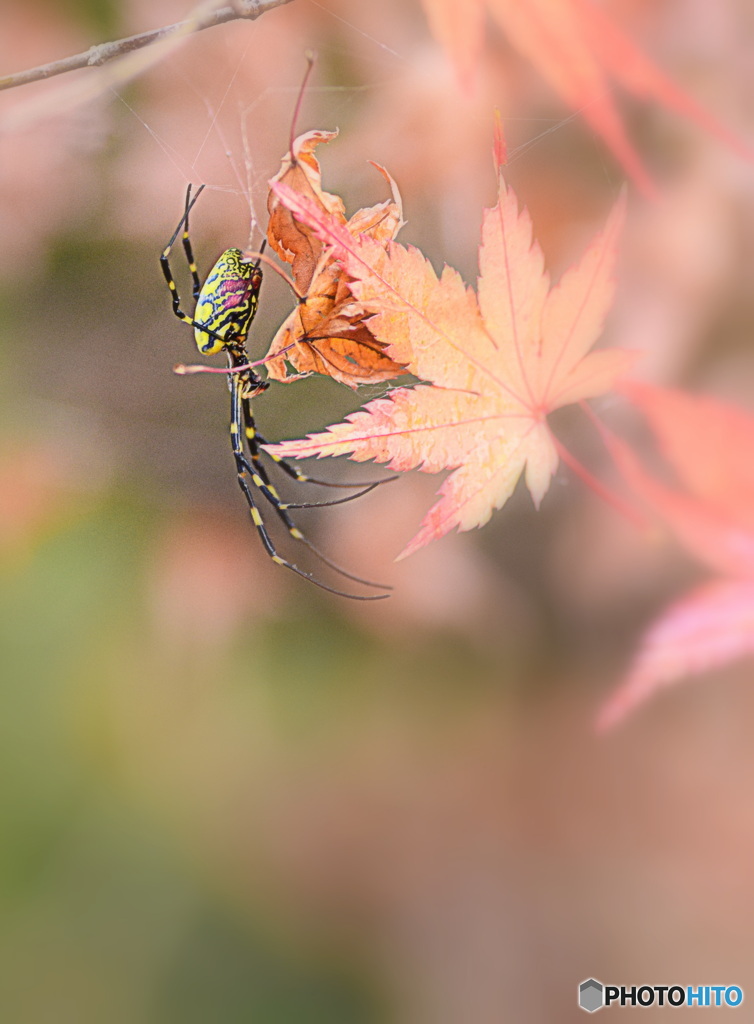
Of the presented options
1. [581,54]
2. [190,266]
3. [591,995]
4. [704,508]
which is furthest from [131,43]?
[591,995]

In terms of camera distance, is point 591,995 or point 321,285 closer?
point 321,285

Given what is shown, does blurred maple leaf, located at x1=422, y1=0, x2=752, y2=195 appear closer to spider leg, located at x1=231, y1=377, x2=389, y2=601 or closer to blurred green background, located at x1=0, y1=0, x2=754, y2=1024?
blurred green background, located at x1=0, y1=0, x2=754, y2=1024

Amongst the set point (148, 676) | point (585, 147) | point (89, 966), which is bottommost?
point (89, 966)

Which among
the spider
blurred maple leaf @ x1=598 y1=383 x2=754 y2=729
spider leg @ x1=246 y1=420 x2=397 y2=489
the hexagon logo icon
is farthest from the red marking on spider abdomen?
the hexagon logo icon

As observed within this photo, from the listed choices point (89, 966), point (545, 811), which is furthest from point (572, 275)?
point (89, 966)

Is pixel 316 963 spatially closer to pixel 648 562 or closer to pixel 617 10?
pixel 648 562

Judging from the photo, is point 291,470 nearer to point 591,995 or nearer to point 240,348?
point 240,348

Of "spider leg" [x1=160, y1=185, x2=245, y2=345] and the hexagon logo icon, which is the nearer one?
"spider leg" [x1=160, y1=185, x2=245, y2=345]
